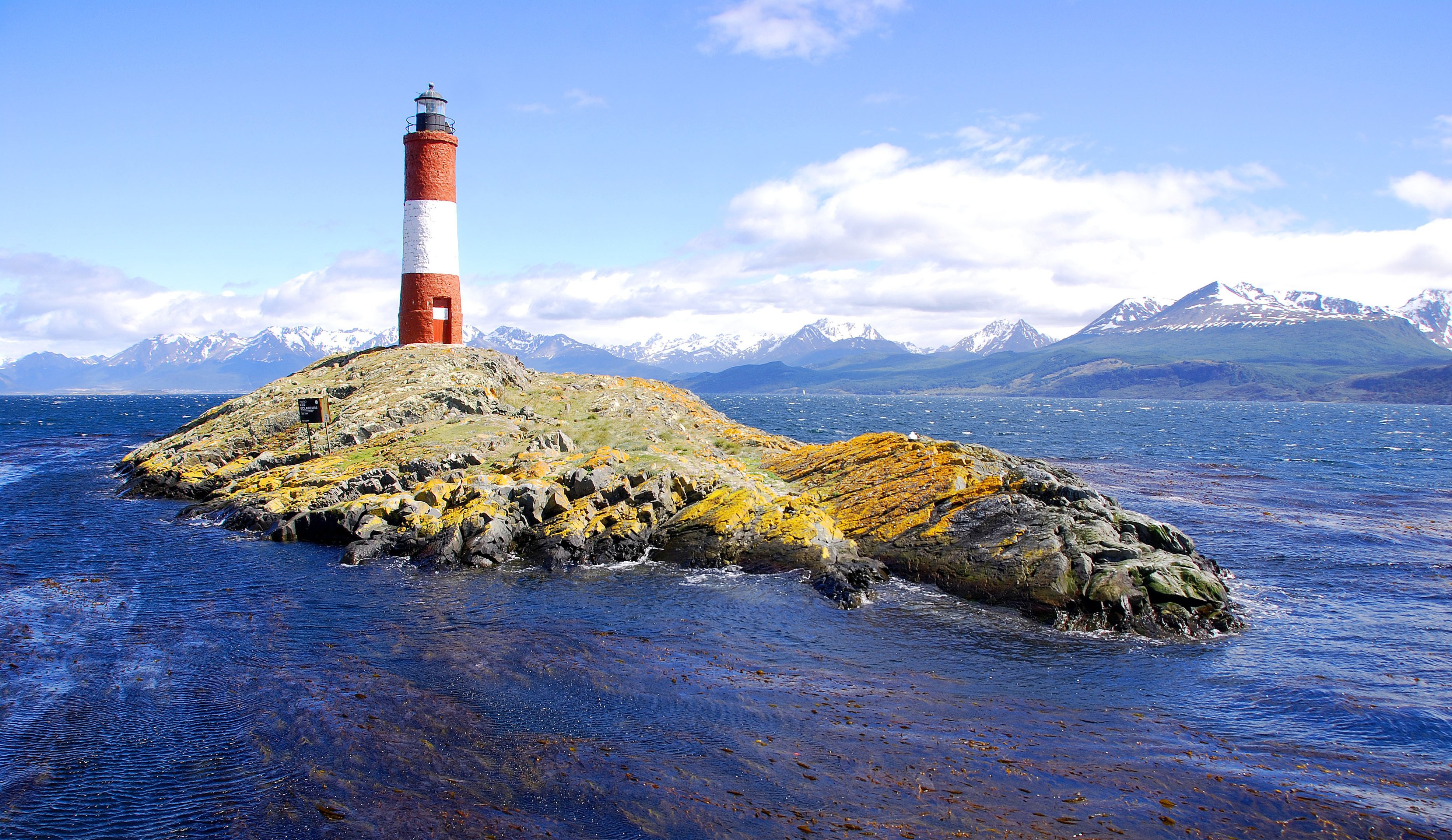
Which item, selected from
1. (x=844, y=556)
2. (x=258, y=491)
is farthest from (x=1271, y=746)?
(x=258, y=491)

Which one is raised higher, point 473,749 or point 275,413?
point 275,413

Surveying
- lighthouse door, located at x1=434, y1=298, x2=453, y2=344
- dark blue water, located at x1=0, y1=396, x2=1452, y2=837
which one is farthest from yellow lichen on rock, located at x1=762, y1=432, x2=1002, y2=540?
lighthouse door, located at x1=434, y1=298, x2=453, y2=344

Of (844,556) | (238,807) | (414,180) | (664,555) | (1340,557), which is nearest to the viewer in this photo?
(238,807)

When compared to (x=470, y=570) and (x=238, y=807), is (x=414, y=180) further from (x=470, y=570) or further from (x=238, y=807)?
(x=238, y=807)

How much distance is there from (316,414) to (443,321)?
15824 mm

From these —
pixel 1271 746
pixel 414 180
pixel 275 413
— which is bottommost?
pixel 1271 746

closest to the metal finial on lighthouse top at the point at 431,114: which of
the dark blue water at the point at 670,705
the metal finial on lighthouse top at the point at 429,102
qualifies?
the metal finial on lighthouse top at the point at 429,102

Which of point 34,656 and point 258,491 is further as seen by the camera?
point 258,491

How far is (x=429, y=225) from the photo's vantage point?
48219mm

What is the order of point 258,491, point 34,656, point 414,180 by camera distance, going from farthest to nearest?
point 414,180
point 258,491
point 34,656

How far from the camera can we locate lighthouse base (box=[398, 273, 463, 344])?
49.1m

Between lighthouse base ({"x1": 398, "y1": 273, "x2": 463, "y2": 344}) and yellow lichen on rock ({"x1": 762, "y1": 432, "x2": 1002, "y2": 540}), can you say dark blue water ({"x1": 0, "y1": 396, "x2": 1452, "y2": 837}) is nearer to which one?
yellow lichen on rock ({"x1": 762, "y1": 432, "x2": 1002, "y2": 540})

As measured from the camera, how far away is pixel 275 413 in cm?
4316

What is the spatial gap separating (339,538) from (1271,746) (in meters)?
26.3
